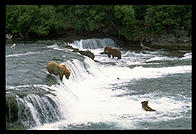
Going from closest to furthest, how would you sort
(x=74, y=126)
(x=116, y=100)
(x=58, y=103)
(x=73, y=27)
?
(x=74, y=126)
(x=58, y=103)
(x=116, y=100)
(x=73, y=27)

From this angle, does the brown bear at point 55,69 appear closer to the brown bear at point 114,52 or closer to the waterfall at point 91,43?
the brown bear at point 114,52

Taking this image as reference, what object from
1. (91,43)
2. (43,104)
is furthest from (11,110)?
(91,43)

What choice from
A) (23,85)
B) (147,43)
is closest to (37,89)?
(23,85)

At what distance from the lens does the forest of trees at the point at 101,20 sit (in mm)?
28406

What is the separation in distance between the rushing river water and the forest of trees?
10.6 metres

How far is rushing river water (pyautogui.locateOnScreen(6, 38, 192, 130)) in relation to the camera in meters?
8.09

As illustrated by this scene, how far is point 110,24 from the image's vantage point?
101 feet

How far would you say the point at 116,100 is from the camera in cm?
1080

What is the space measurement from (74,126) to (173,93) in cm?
493

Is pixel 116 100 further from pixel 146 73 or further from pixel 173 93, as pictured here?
pixel 146 73

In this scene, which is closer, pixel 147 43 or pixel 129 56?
pixel 129 56

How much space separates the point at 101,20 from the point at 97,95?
1908cm

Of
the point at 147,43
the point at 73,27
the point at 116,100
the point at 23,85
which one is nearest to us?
the point at 23,85

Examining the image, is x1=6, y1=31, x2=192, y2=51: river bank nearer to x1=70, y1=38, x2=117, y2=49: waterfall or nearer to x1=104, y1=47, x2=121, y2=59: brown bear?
x1=70, y1=38, x2=117, y2=49: waterfall
